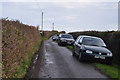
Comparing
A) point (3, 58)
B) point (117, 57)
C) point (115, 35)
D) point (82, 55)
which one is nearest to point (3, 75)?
point (3, 58)

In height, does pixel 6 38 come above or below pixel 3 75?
above

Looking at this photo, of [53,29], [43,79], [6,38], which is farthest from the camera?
[53,29]

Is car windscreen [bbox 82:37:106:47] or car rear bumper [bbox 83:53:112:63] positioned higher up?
car windscreen [bbox 82:37:106:47]

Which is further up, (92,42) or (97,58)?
(92,42)

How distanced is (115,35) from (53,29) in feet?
324

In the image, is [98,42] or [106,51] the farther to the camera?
[98,42]

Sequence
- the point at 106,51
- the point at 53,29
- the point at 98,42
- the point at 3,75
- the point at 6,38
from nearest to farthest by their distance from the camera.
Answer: the point at 3,75 < the point at 6,38 < the point at 106,51 < the point at 98,42 < the point at 53,29

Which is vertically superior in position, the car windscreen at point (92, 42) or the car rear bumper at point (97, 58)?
the car windscreen at point (92, 42)

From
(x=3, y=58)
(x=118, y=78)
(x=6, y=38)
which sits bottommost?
(x=118, y=78)

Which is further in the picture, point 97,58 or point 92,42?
point 92,42

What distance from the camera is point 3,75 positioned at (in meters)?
6.97

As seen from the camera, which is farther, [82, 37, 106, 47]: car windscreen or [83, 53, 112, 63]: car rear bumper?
[82, 37, 106, 47]: car windscreen

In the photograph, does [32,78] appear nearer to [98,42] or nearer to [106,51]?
[106,51]

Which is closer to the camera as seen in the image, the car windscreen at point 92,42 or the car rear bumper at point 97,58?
the car rear bumper at point 97,58
